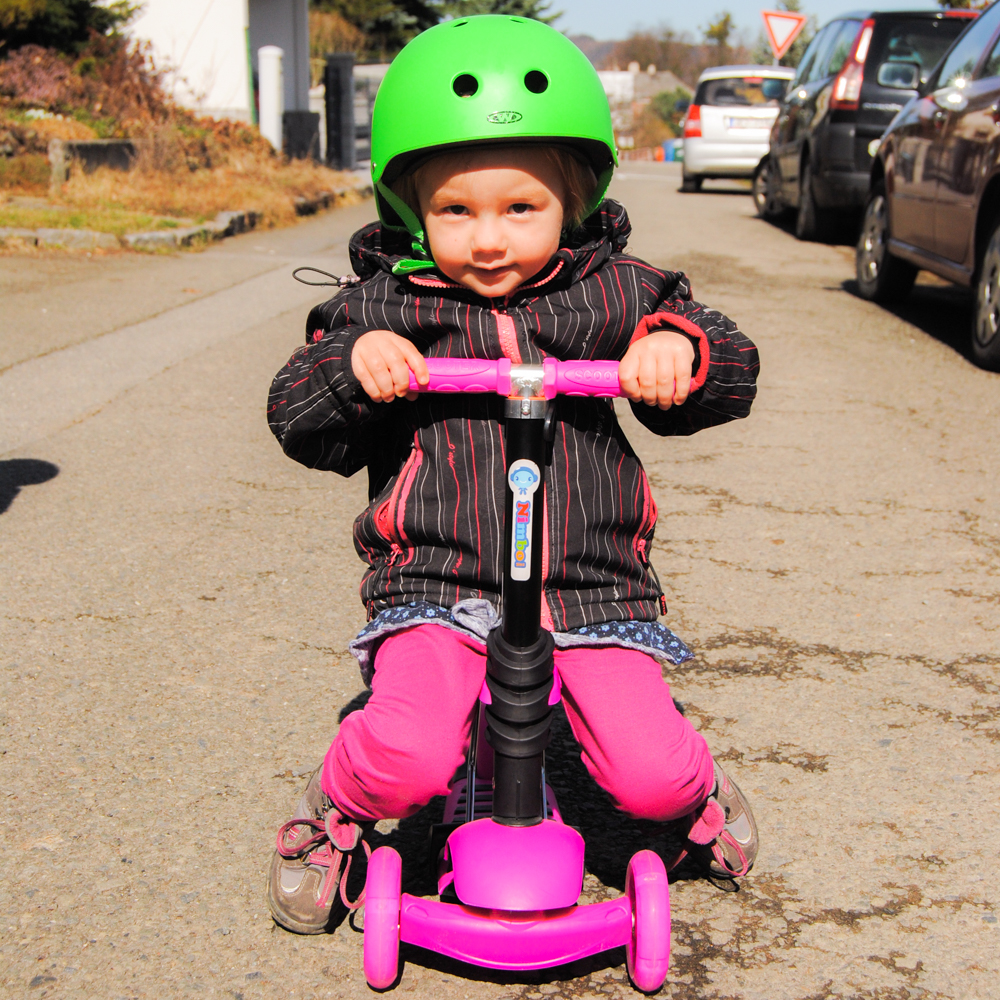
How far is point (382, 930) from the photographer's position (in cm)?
197

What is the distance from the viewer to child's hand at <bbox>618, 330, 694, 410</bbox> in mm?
1893

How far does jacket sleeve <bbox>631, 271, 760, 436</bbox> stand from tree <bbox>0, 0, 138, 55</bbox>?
50.7 ft

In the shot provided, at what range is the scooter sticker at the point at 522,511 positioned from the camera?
181 cm

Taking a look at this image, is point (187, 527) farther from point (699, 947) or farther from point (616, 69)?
point (616, 69)

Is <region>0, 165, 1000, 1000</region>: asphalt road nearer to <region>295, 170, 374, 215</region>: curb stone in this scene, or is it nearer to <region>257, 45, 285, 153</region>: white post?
<region>295, 170, 374, 215</region>: curb stone

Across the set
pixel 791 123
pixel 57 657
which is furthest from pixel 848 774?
pixel 791 123

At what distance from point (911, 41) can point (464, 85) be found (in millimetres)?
9373

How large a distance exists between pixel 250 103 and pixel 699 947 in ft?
65.2

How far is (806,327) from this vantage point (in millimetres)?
7711

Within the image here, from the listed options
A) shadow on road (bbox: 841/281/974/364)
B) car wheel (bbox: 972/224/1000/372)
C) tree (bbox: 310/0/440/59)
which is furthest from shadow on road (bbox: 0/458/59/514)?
tree (bbox: 310/0/440/59)

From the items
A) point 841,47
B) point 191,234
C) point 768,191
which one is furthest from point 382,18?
point 191,234

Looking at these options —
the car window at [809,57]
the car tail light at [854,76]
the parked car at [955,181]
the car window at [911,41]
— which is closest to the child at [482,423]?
the parked car at [955,181]

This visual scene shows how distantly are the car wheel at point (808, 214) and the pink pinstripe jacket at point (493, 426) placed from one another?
978 cm

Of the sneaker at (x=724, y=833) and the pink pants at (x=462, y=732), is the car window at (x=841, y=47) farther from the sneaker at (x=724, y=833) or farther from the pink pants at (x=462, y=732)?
the pink pants at (x=462, y=732)
